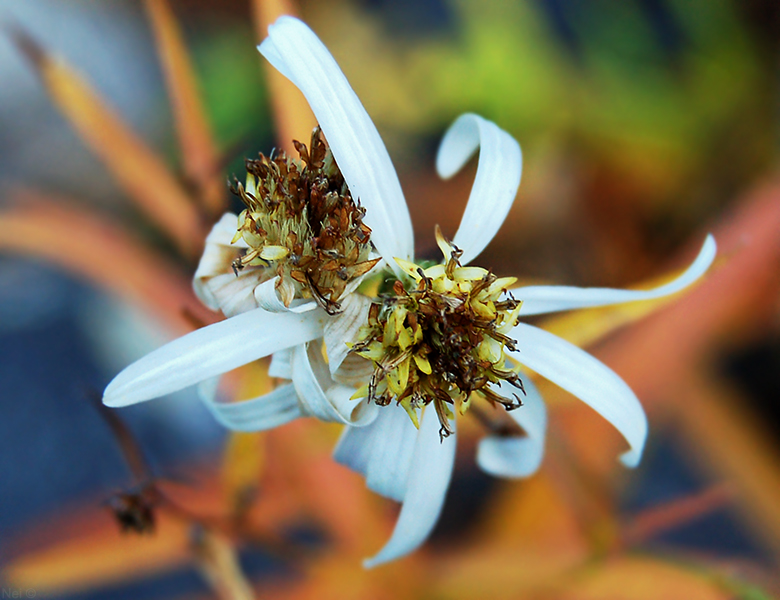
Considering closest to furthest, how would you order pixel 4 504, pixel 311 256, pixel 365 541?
pixel 311 256 < pixel 365 541 < pixel 4 504

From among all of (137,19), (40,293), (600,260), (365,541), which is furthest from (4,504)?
(600,260)

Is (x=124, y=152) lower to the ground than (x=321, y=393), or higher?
higher

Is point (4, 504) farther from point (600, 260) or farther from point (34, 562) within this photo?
point (600, 260)

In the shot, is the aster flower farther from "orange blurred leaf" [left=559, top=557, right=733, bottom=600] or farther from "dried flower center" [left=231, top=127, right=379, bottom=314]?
"orange blurred leaf" [left=559, top=557, right=733, bottom=600]

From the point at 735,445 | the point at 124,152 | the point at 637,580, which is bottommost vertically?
the point at 637,580

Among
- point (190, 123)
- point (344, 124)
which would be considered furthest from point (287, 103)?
point (344, 124)

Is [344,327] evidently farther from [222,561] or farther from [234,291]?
[222,561]

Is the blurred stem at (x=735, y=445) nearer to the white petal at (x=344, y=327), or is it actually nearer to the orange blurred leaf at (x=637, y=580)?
the orange blurred leaf at (x=637, y=580)
